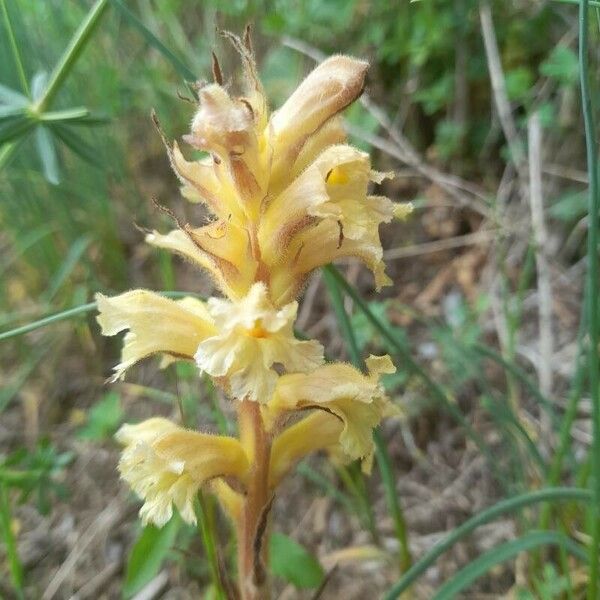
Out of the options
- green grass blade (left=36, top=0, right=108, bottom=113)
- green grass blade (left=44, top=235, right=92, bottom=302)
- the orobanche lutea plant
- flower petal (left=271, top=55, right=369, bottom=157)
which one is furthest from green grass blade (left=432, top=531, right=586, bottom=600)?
green grass blade (left=44, top=235, right=92, bottom=302)

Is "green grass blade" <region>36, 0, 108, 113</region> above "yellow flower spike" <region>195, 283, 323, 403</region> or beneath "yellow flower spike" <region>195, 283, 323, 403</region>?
above

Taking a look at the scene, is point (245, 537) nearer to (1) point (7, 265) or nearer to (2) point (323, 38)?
(1) point (7, 265)

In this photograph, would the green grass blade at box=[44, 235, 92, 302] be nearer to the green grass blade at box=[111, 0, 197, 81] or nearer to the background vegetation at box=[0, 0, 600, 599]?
the background vegetation at box=[0, 0, 600, 599]

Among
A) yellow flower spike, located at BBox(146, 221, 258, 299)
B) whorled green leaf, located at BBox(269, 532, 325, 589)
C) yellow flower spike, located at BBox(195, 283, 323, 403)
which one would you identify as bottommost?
whorled green leaf, located at BBox(269, 532, 325, 589)

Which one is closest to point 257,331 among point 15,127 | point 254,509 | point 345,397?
point 345,397

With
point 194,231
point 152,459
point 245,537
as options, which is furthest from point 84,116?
point 245,537

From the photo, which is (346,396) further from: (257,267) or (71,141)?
(71,141)
